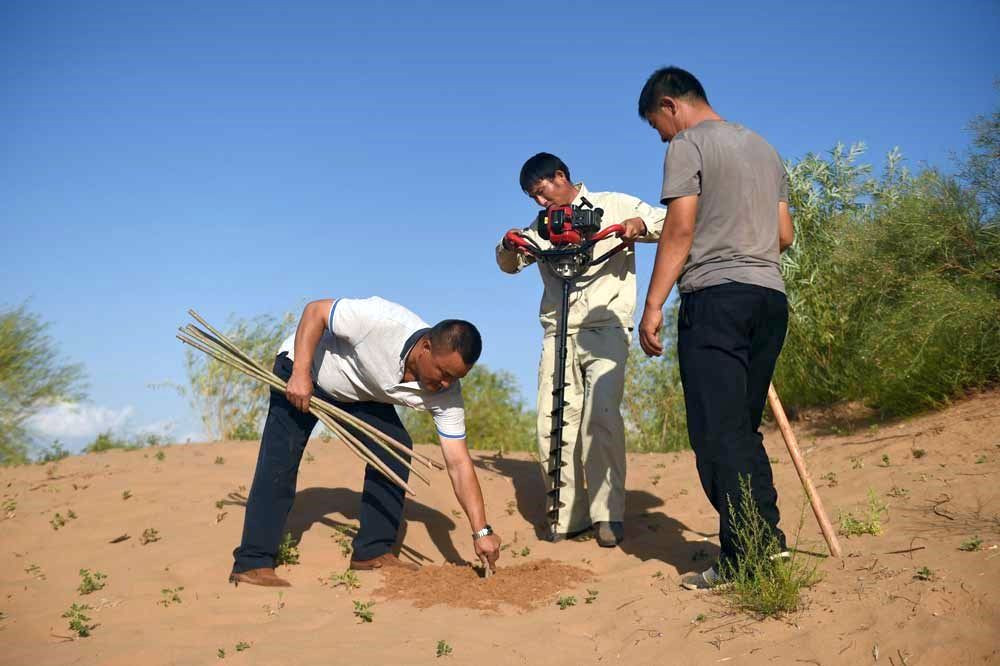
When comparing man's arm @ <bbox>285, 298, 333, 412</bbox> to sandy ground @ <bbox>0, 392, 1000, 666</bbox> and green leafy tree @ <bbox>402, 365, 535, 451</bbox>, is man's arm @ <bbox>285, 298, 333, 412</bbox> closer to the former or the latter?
sandy ground @ <bbox>0, 392, 1000, 666</bbox>

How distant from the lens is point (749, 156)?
12.5ft

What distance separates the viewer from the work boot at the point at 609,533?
5102 mm

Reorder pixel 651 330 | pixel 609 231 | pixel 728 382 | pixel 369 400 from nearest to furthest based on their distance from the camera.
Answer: pixel 728 382
pixel 651 330
pixel 369 400
pixel 609 231

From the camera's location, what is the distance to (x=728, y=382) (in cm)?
366

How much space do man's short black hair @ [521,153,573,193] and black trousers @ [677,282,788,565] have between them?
1787 mm

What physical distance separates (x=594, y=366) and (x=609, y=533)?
98 centimetres

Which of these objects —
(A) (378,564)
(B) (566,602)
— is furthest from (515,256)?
(B) (566,602)

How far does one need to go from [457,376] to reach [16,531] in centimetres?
349

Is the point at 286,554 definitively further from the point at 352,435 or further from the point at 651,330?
the point at 651,330

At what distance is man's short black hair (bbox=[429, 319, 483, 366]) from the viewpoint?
4141mm

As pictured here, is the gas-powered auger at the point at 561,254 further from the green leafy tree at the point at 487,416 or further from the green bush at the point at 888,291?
the green leafy tree at the point at 487,416

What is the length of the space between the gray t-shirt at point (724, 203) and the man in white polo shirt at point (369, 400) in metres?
1.14

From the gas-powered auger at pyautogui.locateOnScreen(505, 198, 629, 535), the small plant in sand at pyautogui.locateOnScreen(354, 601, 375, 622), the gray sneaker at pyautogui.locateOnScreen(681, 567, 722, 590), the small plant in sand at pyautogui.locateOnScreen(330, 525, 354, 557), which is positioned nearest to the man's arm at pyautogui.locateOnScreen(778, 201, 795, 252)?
the gas-powered auger at pyautogui.locateOnScreen(505, 198, 629, 535)

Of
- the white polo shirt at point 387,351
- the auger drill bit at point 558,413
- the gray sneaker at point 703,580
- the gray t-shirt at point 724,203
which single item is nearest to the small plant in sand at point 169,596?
the white polo shirt at point 387,351
